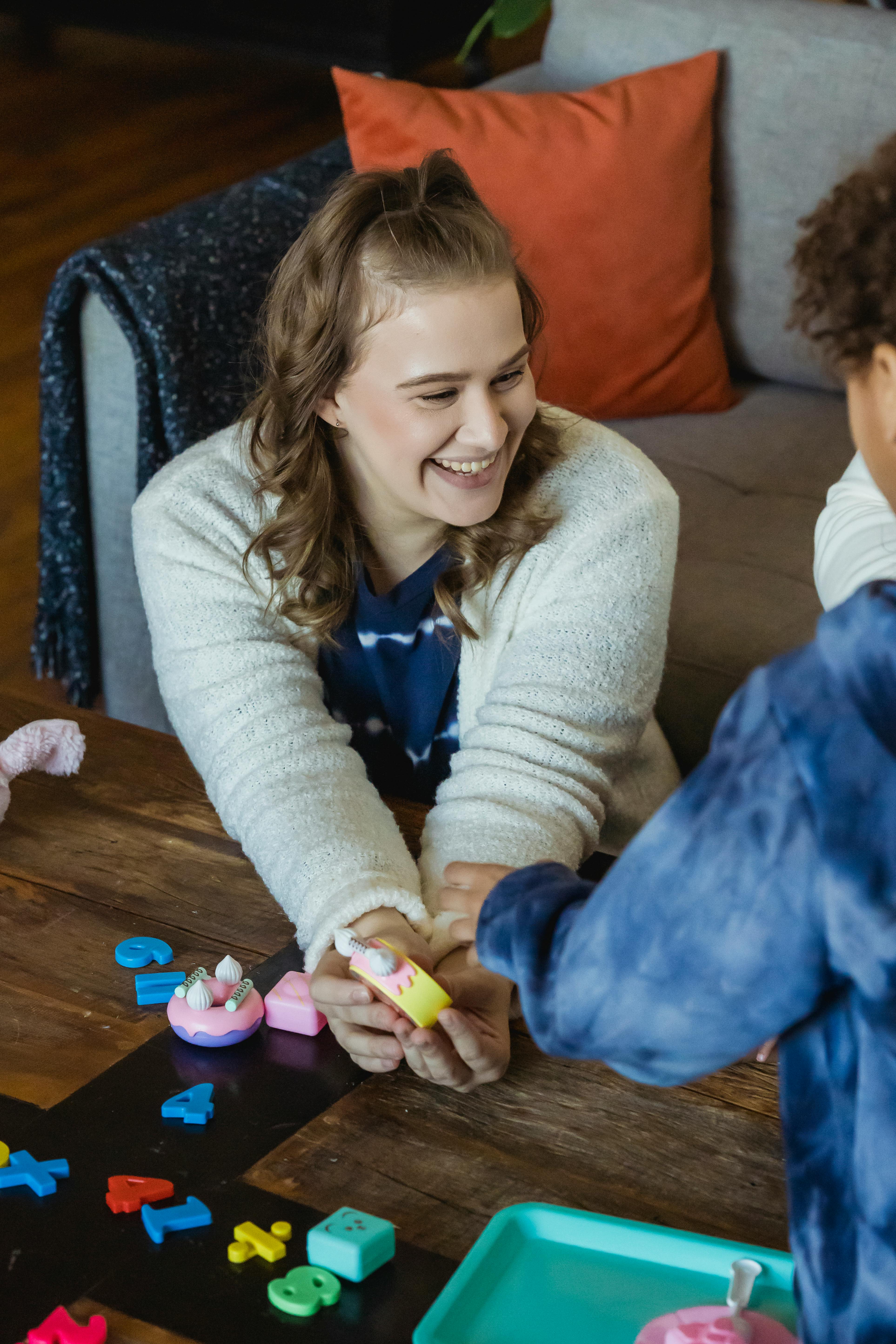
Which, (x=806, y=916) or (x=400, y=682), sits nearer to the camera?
(x=806, y=916)

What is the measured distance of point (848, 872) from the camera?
1.75 ft

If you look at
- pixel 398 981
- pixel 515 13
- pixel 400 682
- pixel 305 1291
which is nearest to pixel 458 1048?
pixel 398 981

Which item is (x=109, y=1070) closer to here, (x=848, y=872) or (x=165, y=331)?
(x=848, y=872)

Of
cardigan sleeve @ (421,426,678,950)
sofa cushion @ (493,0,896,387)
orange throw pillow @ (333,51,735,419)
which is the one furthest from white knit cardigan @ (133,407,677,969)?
sofa cushion @ (493,0,896,387)

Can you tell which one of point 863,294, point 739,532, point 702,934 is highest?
point 863,294

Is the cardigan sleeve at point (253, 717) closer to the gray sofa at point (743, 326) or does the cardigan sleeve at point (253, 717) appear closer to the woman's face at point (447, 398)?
the woman's face at point (447, 398)

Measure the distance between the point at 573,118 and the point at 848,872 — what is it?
162 centimetres

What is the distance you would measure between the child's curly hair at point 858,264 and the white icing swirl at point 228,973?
1.69 feet

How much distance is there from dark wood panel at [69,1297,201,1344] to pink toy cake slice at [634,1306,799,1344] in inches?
7.4

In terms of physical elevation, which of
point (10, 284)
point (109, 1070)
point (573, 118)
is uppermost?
point (573, 118)

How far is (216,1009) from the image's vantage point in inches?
35.2

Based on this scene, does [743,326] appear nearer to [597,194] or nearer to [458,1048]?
[597,194]

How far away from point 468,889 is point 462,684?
0.54m

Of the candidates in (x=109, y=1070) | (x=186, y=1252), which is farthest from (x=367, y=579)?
(x=186, y=1252)
